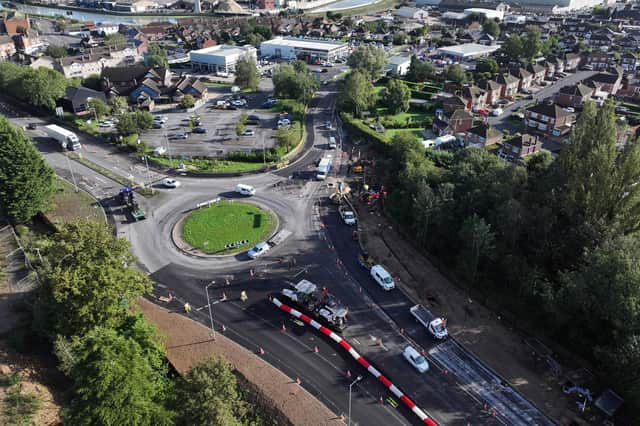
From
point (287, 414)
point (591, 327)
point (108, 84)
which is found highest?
point (108, 84)

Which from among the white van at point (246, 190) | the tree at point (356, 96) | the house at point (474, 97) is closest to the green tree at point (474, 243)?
the white van at point (246, 190)

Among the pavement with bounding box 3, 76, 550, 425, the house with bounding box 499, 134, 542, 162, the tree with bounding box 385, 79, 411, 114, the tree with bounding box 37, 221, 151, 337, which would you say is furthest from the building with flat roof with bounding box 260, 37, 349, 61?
the tree with bounding box 37, 221, 151, 337

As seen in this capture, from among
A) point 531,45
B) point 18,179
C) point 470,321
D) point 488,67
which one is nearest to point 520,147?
point 470,321

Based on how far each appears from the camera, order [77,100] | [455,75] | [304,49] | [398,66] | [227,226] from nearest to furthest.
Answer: [227,226]
[77,100]
[455,75]
[398,66]
[304,49]

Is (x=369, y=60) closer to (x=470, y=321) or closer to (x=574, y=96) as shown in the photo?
(x=574, y=96)

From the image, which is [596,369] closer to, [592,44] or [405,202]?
[405,202]

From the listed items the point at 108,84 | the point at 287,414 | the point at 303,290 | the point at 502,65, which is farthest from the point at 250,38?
the point at 287,414

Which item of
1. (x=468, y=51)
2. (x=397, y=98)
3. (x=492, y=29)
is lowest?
(x=397, y=98)
